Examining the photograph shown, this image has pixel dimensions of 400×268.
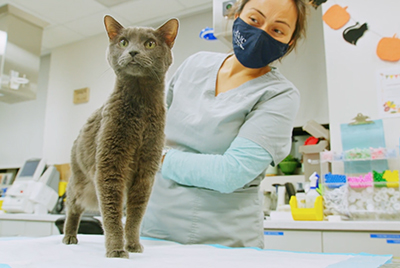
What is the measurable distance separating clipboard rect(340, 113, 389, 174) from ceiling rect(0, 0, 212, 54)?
1.88 m

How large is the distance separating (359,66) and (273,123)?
4.92 ft

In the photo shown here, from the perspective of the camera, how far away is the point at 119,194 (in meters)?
0.69

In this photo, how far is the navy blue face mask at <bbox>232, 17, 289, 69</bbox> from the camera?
1102 mm

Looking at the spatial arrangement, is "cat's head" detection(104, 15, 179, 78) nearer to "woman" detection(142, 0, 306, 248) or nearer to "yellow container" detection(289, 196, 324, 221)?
"woman" detection(142, 0, 306, 248)

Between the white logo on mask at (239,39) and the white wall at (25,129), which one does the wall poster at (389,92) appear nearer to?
the white logo on mask at (239,39)

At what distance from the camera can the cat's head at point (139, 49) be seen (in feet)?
2.16

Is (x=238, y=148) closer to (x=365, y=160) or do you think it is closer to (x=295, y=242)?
(x=295, y=242)

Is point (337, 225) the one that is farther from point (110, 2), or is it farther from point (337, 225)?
point (110, 2)

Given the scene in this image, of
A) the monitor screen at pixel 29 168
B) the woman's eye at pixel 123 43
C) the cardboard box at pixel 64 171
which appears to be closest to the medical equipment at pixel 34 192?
the monitor screen at pixel 29 168

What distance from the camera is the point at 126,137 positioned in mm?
695

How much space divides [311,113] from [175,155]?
2073mm

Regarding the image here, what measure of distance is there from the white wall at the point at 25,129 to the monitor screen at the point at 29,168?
98 centimetres

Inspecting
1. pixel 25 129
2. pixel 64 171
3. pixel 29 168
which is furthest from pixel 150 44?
pixel 25 129

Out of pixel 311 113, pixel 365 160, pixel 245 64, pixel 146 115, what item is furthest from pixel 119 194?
pixel 311 113
